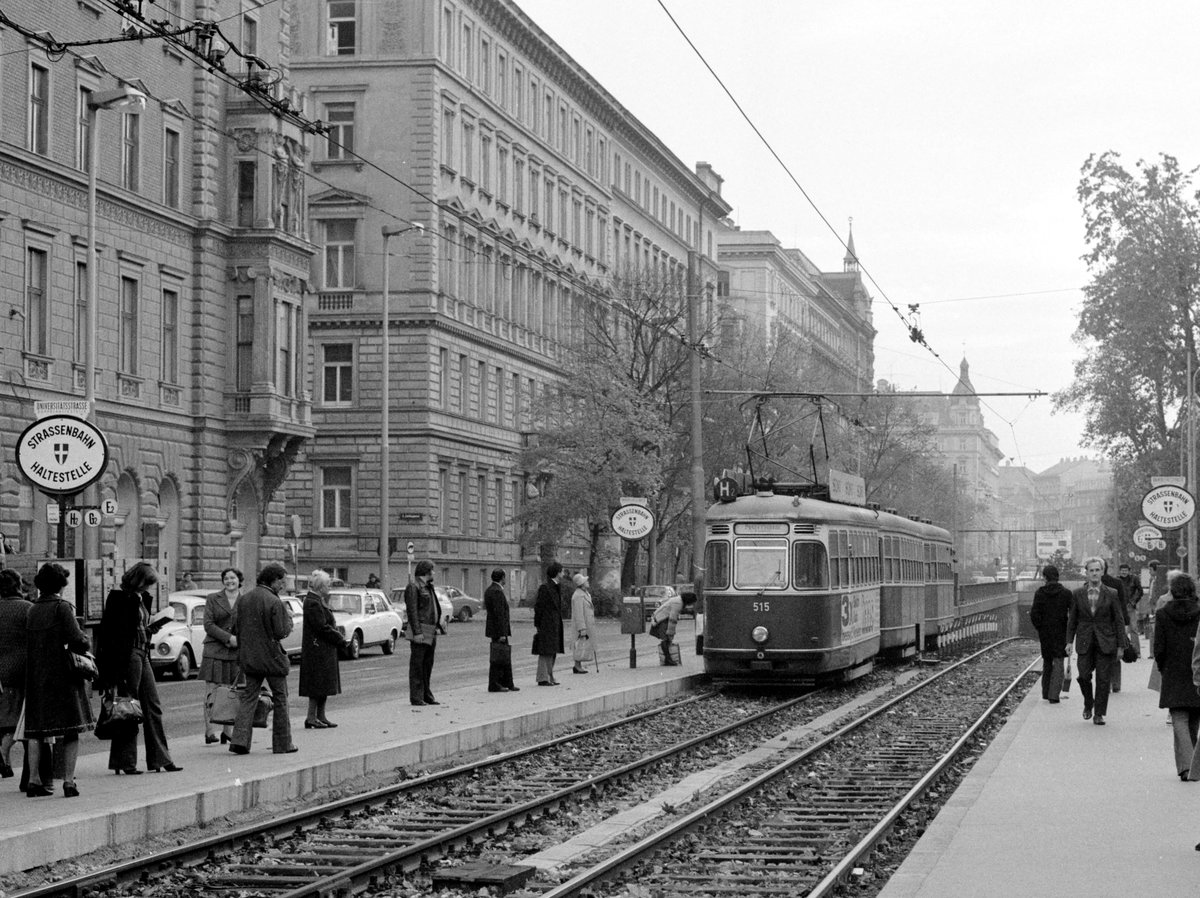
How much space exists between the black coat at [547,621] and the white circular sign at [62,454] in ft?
34.9

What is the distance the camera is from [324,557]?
218 feet

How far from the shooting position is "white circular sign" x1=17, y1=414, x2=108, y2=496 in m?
17.2

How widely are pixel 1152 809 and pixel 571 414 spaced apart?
51.7m

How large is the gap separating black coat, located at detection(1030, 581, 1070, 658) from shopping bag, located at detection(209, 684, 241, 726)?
34.5 ft

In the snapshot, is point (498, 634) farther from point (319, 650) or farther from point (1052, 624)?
point (1052, 624)

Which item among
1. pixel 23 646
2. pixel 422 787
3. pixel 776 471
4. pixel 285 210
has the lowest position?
pixel 422 787

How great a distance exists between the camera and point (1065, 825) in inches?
509

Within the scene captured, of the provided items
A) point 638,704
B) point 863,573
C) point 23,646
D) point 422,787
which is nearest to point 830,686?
point 863,573

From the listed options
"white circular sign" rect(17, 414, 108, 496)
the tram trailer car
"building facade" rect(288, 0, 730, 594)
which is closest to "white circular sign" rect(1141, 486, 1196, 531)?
the tram trailer car

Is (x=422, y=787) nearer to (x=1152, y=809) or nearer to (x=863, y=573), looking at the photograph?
(x=1152, y=809)

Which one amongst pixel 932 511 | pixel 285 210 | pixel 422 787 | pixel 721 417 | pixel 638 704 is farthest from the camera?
pixel 932 511

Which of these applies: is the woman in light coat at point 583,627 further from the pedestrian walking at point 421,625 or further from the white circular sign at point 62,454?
the white circular sign at point 62,454

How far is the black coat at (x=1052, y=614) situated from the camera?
2408 cm

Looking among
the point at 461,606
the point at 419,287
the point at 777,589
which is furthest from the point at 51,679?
the point at 419,287
